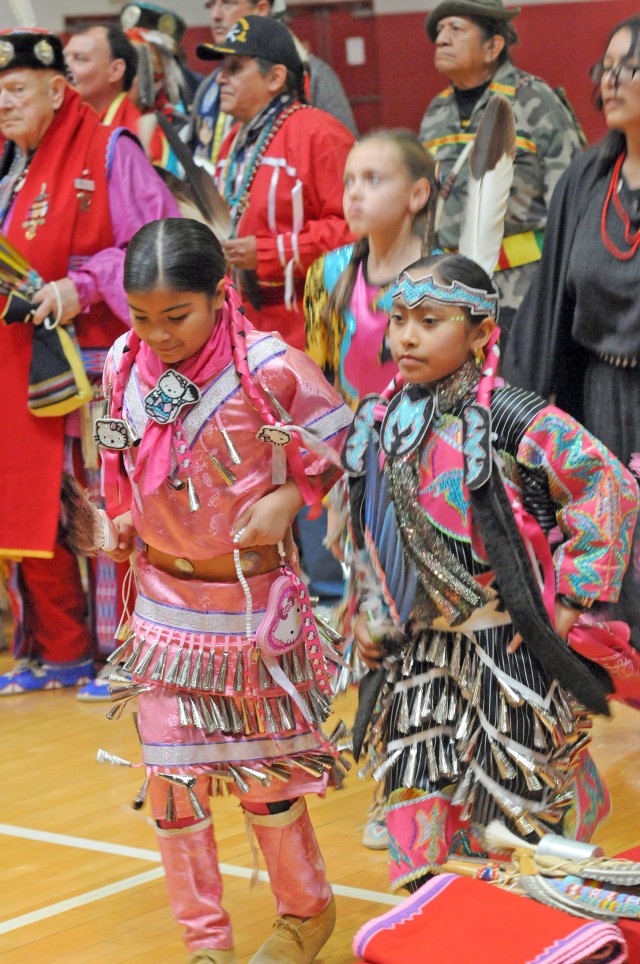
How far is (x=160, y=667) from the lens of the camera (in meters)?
2.33

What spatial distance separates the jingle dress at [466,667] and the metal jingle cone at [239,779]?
24 centimetres

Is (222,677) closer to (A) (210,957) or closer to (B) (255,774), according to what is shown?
(B) (255,774)

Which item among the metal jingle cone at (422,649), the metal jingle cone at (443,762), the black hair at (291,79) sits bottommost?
the metal jingle cone at (443,762)

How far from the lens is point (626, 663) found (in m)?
2.31

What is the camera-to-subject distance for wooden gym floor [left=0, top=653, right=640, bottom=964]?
259cm

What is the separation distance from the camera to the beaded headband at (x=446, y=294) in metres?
2.31

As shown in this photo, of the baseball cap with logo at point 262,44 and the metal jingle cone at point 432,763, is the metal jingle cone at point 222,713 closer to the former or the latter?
the metal jingle cone at point 432,763

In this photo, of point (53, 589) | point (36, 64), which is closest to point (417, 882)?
point (53, 589)

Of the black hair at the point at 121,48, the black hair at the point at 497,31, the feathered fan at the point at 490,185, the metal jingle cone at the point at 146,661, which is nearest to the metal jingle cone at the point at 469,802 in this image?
the metal jingle cone at the point at 146,661

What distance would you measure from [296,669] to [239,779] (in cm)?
20

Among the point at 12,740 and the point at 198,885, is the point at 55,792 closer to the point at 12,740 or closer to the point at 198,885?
the point at 12,740

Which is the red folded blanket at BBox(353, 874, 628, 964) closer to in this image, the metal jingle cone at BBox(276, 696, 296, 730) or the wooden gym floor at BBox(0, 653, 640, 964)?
the metal jingle cone at BBox(276, 696, 296, 730)

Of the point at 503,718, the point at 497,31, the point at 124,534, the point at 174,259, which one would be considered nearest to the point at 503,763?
the point at 503,718

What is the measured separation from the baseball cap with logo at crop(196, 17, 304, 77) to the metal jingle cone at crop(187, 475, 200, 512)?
2208 mm
